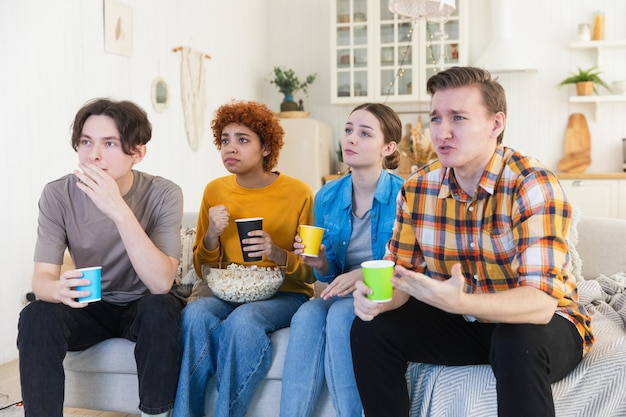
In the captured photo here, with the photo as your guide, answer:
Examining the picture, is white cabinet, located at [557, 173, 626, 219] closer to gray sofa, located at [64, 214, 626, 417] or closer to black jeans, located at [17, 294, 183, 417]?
gray sofa, located at [64, 214, 626, 417]

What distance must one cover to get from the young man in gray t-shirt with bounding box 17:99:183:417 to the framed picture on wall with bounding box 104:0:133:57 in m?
1.88

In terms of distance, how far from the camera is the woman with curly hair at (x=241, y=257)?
6.33 ft

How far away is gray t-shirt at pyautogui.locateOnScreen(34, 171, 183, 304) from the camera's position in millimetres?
2015

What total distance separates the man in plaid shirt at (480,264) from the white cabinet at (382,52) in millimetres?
4014

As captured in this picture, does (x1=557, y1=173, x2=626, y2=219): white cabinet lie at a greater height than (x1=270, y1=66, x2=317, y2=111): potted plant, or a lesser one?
lesser

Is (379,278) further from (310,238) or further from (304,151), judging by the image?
(304,151)

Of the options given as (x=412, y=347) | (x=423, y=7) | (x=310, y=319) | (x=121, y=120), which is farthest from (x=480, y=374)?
(x=423, y=7)

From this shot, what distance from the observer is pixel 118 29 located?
3842mm

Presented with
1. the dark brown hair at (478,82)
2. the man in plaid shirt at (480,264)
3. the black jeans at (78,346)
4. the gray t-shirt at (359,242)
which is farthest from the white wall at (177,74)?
the dark brown hair at (478,82)

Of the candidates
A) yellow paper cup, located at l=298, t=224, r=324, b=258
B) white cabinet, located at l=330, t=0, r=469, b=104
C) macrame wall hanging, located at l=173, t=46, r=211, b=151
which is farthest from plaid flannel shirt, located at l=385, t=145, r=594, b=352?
white cabinet, located at l=330, t=0, r=469, b=104

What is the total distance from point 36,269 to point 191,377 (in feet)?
1.81

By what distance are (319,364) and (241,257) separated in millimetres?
568

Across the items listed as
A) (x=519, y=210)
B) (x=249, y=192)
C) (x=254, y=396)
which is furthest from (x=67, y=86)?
(x=519, y=210)

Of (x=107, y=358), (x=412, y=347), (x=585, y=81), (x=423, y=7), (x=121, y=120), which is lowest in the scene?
(x=107, y=358)
